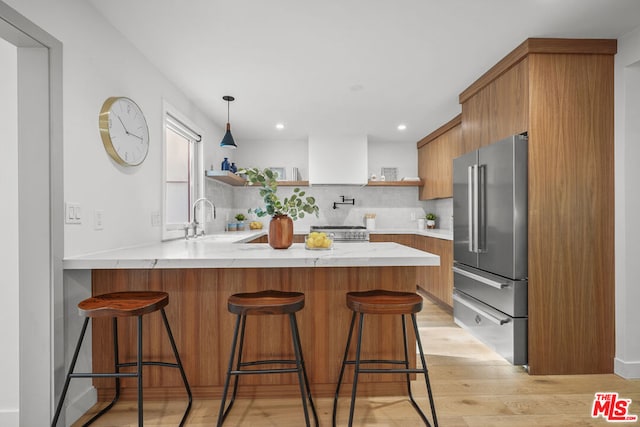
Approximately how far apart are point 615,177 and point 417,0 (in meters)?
1.85

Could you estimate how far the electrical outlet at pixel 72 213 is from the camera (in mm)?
1797

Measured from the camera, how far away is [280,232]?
90.2 inches

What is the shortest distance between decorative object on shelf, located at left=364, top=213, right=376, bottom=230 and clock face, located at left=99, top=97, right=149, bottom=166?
140 inches

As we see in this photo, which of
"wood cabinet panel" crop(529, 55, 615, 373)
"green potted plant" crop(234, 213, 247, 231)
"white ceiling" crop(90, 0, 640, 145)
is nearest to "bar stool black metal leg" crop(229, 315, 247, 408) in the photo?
"white ceiling" crop(90, 0, 640, 145)

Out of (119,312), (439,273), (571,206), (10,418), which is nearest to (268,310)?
(119,312)

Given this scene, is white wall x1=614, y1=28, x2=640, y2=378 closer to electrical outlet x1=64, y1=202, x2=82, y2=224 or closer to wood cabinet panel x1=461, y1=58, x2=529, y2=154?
wood cabinet panel x1=461, y1=58, x2=529, y2=154

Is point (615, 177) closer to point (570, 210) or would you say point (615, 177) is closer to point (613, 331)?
point (570, 210)

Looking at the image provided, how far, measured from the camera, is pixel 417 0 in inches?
77.4

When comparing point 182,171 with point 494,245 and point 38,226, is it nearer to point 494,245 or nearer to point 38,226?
point 38,226

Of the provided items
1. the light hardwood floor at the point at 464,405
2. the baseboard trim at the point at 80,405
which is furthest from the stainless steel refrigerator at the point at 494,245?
the baseboard trim at the point at 80,405

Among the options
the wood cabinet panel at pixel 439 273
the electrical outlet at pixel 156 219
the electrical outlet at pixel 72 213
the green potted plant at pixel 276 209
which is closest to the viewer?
the electrical outlet at pixel 72 213

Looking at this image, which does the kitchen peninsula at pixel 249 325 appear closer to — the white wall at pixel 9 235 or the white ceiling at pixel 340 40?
the white wall at pixel 9 235

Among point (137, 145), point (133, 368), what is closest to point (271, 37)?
point (137, 145)

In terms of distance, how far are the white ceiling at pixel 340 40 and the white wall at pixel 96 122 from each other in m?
0.17
